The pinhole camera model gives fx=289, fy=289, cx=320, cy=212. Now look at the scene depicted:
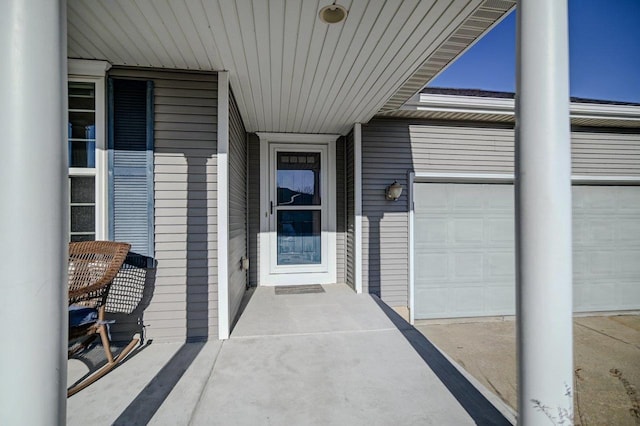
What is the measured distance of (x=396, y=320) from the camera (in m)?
2.90

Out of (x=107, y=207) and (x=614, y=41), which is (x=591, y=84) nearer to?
(x=614, y=41)

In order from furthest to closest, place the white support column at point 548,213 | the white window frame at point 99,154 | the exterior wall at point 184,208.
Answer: the exterior wall at point 184,208
the white window frame at point 99,154
the white support column at point 548,213

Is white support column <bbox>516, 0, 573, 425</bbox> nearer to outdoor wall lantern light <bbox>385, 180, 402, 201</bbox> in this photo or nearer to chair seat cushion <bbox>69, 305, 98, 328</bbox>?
chair seat cushion <bbox>69, 305, 98, 328</bbox>

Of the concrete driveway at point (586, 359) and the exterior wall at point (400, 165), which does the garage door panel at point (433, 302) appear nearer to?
the concrete driveway at point (586, 359)

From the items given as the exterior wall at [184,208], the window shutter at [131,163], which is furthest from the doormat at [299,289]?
the window shutter at [131,163]

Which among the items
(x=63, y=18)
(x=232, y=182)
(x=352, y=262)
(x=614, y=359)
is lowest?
(x=614, y=359)

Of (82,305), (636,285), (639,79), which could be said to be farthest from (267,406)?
(636,285)

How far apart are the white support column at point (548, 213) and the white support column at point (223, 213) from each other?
6.94 ft

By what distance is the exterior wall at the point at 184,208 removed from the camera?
2463 mm

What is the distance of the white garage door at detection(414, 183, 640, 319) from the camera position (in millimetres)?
4215

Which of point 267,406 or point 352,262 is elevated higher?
point 352,262

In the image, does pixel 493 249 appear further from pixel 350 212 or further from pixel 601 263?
pixel 350 212

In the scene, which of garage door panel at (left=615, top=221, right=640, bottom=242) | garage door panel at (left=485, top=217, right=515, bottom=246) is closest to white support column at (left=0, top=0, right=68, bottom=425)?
garage door panel at (left=485, top=217, right=515, bottom=246)

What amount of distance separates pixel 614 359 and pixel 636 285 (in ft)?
7.54
